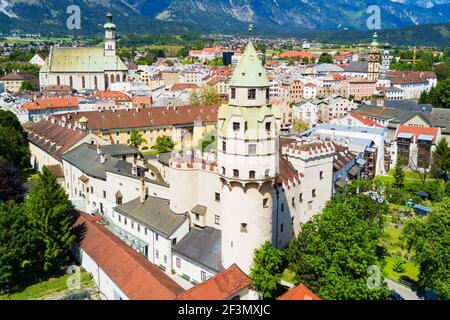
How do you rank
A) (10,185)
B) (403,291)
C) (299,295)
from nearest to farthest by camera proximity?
(299,295) → (403,291) → (10,185)

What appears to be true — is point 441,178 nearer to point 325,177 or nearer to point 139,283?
point 325,177

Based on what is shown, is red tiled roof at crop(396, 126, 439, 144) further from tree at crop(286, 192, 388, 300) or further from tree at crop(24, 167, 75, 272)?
tree at crop(24, 167, 75, 272)

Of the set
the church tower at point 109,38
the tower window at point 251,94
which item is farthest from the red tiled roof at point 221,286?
the church tower at point 109,38

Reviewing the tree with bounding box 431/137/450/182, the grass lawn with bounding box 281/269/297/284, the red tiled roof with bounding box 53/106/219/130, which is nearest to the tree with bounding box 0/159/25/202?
the red tiled roof with bounding box 53/106/219/130

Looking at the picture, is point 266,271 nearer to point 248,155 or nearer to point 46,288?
point 248,155

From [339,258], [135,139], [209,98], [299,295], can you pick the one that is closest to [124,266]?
[299,295]

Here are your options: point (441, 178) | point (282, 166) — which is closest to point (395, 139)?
point (441, 178)
